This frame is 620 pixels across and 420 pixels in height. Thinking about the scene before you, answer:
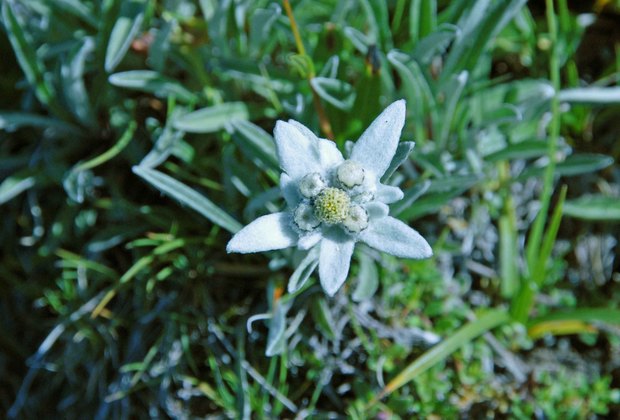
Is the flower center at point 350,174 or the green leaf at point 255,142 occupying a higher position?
the flower center at point 350,174

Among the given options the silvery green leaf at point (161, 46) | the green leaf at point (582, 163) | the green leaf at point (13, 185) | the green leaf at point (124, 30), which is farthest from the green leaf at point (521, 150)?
the green leaf at point (13, 185)

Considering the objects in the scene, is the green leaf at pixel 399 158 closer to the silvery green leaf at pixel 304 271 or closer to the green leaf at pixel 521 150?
the silvery green leaf at pixel 304 271

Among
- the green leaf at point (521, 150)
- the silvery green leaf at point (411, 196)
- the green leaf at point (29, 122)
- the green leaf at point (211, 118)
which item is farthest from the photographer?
the green leaf at point (29, 122)

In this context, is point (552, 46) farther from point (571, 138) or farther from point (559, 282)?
point (559, 282)

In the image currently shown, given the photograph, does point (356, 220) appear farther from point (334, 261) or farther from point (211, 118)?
point (211, 118)

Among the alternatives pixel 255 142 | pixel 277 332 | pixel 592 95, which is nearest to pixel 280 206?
pixel 255 142
